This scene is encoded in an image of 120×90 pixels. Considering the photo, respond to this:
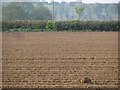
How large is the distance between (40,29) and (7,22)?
249cm

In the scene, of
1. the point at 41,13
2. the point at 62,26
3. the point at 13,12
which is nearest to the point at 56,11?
the point at 41,13

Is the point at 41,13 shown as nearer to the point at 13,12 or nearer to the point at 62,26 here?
the point at 62,26

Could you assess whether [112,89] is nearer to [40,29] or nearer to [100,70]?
[100,70]

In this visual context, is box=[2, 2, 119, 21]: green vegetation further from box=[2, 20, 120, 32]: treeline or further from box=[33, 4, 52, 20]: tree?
box=[2, 20, 120, 32]: treeline

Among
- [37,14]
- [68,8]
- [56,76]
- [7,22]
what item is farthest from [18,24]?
[56,76]

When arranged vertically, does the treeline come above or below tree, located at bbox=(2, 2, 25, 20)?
below

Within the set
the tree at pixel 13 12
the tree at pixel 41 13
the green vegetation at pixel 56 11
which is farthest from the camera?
the tree at pixel 41 13

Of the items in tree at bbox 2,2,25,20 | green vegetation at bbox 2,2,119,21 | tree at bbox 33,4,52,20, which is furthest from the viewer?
tree at bbox 33,4,52,20

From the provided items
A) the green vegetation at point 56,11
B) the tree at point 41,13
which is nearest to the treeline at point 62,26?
the green vegetation at point 56,11

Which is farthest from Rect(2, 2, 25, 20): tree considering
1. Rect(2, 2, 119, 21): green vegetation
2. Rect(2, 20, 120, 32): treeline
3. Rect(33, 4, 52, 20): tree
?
Rect(33, 4, 52, 20): tree

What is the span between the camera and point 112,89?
477 cm

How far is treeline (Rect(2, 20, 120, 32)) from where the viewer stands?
24.3 m

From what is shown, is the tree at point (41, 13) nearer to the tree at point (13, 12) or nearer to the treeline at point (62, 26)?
the tree at point (13, 12)

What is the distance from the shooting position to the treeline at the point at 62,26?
24266 mm
